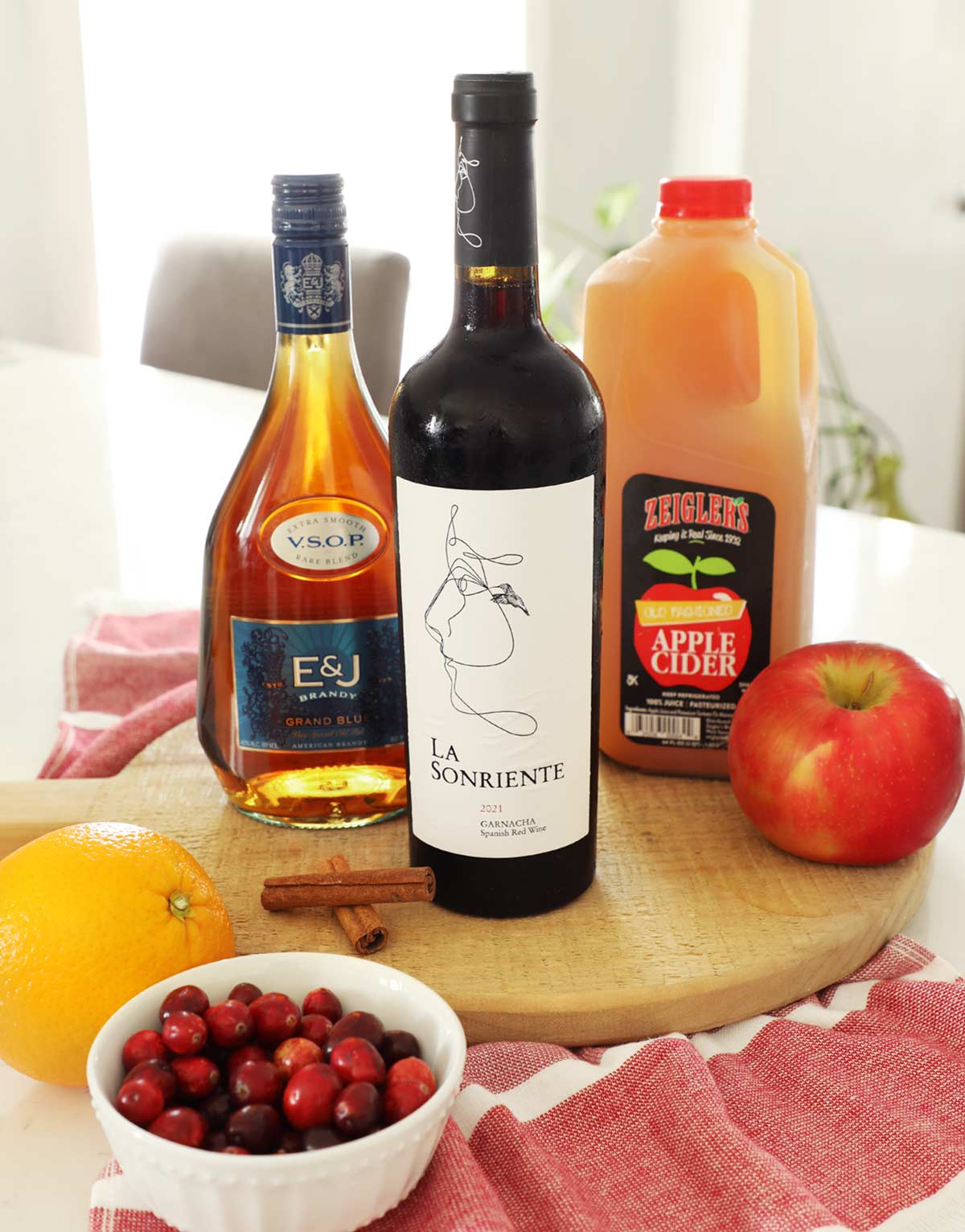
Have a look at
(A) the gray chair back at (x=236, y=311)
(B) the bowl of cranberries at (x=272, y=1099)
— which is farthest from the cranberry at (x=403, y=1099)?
(A) the gray chair back at (x=236, y=311)

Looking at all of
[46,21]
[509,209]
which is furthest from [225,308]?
[509,209]

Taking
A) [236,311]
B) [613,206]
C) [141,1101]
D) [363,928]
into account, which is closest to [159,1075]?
[141,1101]

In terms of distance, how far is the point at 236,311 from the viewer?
1.70m

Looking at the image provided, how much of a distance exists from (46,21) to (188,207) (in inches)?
15.9

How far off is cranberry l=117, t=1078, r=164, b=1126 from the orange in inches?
3.2

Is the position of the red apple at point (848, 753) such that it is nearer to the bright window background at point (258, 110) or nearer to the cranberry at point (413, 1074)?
the cranberry at point (413, 1074)

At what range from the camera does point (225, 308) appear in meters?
1.71

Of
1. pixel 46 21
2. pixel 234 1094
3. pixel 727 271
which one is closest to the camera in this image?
pixel 234 1094

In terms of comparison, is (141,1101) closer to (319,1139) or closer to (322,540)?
(319,1139)

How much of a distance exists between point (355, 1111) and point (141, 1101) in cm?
7

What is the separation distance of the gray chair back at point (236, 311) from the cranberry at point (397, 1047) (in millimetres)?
1114

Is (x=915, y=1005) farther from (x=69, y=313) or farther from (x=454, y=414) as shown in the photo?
(x=69, y=313)

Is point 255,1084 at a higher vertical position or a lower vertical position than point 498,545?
lower

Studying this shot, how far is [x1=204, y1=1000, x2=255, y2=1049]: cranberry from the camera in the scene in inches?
17.7
